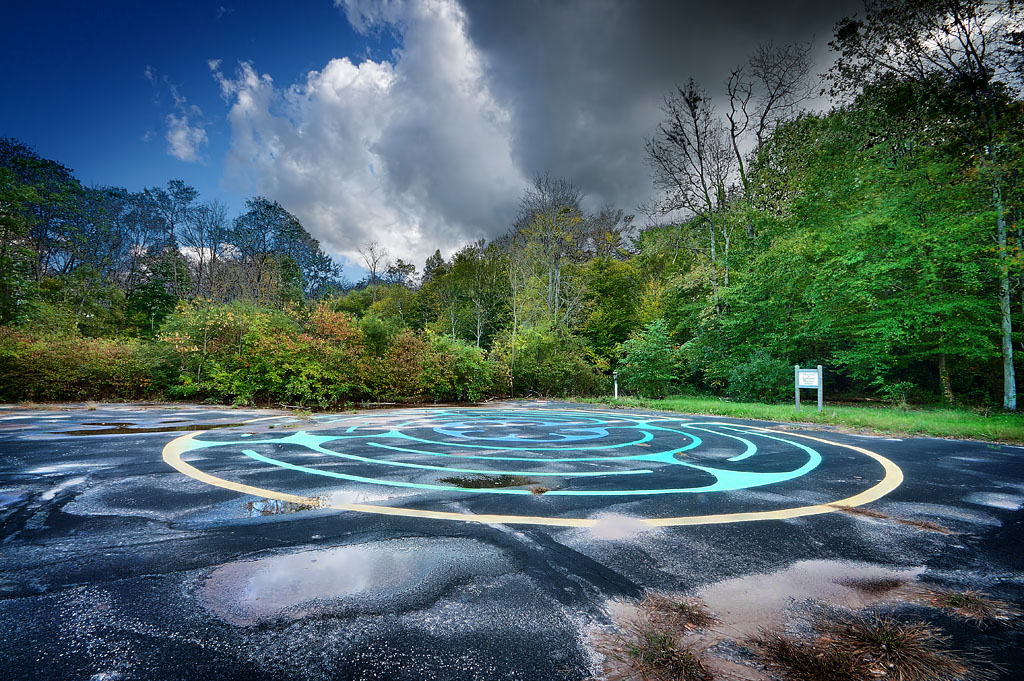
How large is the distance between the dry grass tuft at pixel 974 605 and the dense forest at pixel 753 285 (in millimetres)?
12335

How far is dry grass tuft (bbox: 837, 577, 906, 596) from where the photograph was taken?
1.85 meters

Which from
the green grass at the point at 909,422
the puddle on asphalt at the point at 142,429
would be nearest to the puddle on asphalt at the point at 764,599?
the green grass at the point at 909,422

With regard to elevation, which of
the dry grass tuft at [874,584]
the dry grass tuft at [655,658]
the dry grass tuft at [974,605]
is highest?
the dry grass tuft at [655,658]

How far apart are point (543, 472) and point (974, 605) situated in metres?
3.03

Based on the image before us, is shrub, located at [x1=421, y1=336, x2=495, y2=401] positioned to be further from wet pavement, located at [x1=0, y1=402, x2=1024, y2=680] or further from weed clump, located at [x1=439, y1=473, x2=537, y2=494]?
weed clump, located at [x1=439, y1=473, x2=537, y2=494]

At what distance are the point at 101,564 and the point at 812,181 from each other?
79.1 ft

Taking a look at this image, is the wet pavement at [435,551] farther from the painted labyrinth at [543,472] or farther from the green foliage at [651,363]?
the green foliage at [651,363]

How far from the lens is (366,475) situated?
3.99 metres

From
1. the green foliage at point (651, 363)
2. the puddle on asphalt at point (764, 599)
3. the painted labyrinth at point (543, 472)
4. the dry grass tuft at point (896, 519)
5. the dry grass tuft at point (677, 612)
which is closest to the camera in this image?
the puddle on asphalt at point (764, 599)

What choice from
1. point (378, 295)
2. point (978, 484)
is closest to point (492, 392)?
point (978, 484)

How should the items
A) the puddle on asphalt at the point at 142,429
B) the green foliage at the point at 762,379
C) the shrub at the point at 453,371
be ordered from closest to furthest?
→ the puddle on asphalt at the point at 142,429 → the shrub at the point at 453,371 → the green foliage at the point at 762,379

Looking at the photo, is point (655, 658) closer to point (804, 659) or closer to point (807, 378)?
point (804, 659)

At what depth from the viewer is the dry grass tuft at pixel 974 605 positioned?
1.63 meters

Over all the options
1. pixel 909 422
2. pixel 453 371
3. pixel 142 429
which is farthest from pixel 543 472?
pixel 453 371
